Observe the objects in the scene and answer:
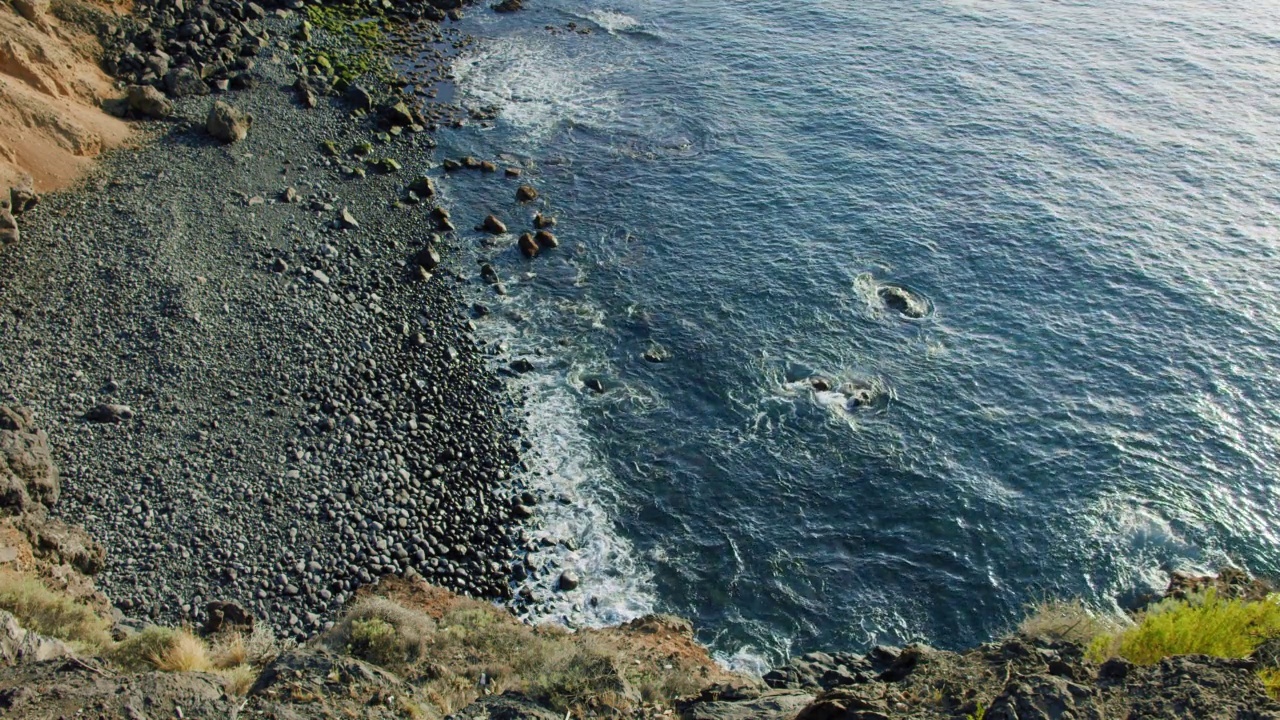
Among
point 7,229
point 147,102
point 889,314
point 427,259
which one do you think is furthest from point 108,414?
point 889,314

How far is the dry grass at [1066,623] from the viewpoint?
23969 millimetres

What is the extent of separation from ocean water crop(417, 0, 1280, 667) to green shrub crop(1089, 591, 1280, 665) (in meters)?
7.67

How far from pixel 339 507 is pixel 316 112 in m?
32.0

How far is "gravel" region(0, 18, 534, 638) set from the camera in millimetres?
27703

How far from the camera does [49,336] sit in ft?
109

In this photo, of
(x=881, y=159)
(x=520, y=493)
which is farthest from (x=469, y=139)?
(x=520, y=493)

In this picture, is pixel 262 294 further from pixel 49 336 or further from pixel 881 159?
pixel 881 159

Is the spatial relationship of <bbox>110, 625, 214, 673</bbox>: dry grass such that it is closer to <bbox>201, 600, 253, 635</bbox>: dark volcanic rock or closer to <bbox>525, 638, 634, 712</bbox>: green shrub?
<bbox>201, 600, 253, 635</bbox>: dark volcanic rock

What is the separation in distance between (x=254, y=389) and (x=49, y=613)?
1315 centimetres

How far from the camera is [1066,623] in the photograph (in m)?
25.3

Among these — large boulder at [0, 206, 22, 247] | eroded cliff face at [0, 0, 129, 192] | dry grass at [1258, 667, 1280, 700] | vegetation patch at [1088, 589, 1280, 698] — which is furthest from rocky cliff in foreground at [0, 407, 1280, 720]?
eroded cliff face at [0, 0, 129, 192]

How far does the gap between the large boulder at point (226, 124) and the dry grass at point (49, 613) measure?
31.6m

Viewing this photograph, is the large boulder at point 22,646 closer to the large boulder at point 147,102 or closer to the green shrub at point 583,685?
the green shrub at point 583,685

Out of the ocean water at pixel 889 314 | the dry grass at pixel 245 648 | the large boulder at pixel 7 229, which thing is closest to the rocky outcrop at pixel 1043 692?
the ocean water at pixel 889 314
